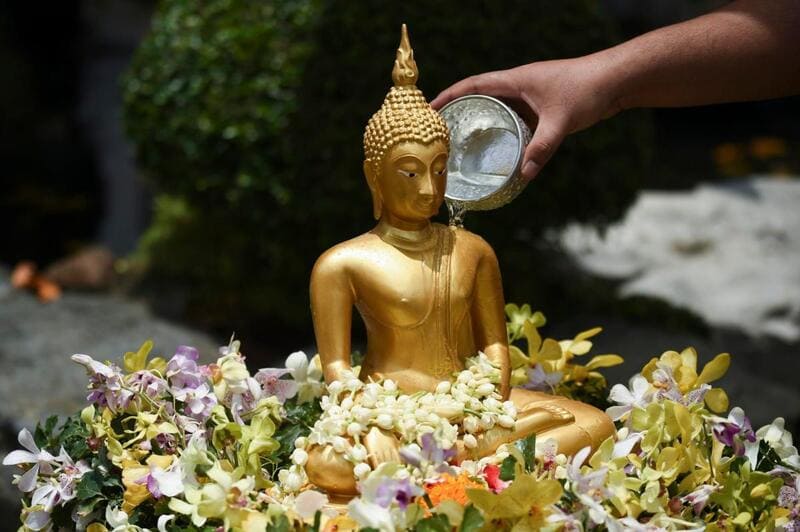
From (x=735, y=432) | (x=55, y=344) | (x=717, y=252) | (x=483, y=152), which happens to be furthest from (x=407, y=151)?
(x=717, y=252)

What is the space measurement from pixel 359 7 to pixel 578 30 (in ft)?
3.19

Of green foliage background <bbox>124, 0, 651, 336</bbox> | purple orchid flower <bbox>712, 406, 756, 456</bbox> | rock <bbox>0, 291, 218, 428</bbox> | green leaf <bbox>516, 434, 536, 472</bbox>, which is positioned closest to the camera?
green leaf <bbox>516, 434, 536, 472</bbox>

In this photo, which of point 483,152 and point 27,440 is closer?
point 27,440

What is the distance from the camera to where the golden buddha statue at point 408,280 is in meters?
1.97

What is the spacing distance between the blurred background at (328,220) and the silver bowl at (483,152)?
1.88 meters

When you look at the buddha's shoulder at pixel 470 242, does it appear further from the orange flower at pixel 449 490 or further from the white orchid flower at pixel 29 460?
the white orchid flower at pixel 29 460

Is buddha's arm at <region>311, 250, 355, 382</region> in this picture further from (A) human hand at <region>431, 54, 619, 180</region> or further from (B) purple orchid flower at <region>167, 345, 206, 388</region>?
(A) human hand at <region>431, 54, 619, 180</region>

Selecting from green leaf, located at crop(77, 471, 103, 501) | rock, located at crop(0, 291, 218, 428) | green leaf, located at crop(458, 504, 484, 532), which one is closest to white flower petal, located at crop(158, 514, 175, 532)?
green leaf, located at crop(77, 471, 103, 501)

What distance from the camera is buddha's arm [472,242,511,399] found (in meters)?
2.10

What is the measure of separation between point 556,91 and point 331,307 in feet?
2.34

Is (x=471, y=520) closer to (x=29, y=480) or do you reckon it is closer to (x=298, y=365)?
(x=298, y=365)

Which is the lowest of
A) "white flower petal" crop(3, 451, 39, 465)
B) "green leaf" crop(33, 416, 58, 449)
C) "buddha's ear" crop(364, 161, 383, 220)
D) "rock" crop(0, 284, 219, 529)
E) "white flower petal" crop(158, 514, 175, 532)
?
"rock" crop(0, 284, 219, 529)

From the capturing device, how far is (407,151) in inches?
77.2

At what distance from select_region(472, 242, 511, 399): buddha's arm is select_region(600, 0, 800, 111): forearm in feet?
1.68
